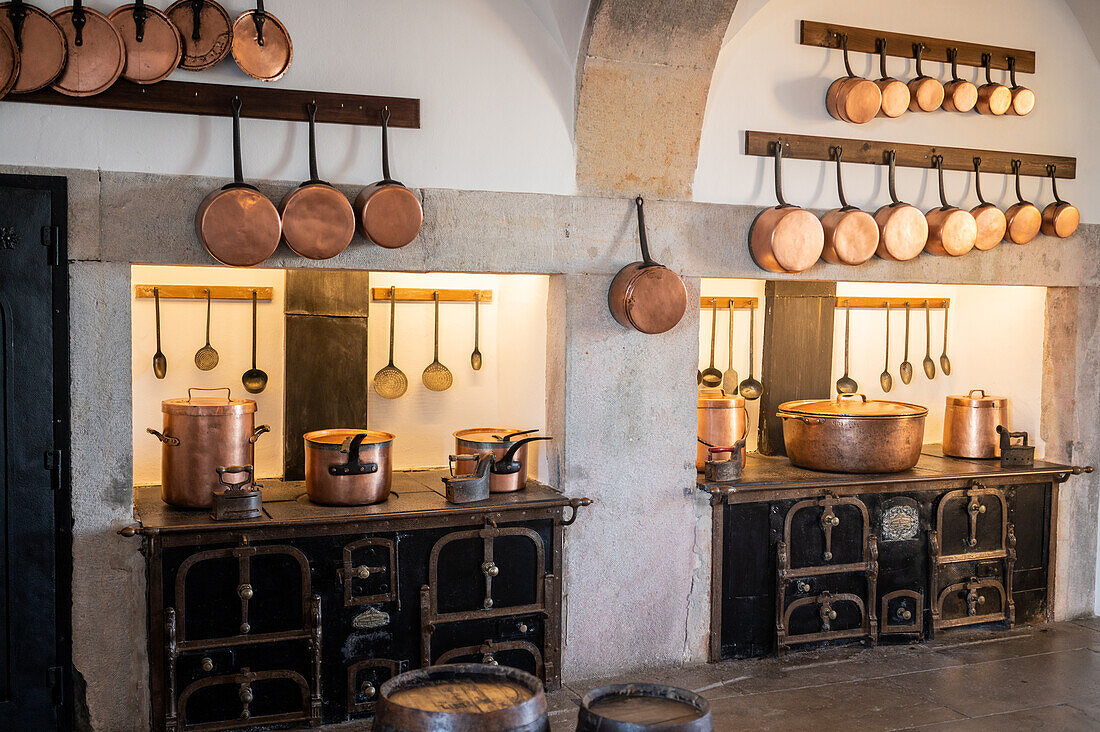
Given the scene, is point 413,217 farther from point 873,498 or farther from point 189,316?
point 873,498

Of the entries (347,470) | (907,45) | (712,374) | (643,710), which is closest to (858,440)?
(712,374)

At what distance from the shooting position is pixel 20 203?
11.1ft

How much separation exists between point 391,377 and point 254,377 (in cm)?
64

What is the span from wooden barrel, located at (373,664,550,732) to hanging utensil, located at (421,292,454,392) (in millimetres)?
2457

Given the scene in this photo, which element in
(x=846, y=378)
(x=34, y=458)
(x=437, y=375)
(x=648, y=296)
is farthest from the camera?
(x=846, y=378)

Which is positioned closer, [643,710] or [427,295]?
[643,710]

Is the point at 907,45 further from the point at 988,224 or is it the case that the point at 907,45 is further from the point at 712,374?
the point at 712,374

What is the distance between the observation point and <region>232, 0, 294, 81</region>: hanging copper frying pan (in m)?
3.61

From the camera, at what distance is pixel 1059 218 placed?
5008 millimetres

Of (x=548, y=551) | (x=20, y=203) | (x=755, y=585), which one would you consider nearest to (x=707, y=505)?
(x=755, y=585)

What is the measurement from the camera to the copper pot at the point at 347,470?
150 inches

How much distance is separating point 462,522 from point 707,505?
1187 millimetres

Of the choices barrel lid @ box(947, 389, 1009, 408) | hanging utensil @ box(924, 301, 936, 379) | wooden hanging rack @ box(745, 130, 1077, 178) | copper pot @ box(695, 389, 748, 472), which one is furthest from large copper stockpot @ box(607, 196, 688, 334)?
hanging utensil @ box(924, 301, 936, 379)

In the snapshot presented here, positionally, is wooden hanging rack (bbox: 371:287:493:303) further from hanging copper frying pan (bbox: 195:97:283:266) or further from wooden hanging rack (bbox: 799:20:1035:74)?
wooden hanging rack (bbox: 799:20:1035:74)
